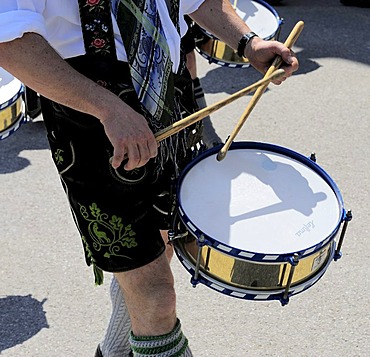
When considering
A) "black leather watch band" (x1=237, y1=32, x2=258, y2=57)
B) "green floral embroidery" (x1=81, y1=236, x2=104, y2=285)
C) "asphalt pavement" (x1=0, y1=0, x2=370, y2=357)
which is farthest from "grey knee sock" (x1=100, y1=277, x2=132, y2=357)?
"black leather watch band" (x1=237, y1=32, x2=258, y2=57)

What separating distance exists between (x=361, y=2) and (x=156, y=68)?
349 cm

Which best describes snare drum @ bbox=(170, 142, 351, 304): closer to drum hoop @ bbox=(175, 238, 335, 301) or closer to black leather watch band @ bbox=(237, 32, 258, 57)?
drum hoop @ bbox=(175, 238, 335, 301)

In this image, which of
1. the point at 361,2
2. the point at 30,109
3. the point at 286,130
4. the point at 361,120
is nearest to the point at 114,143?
the point at 30,109

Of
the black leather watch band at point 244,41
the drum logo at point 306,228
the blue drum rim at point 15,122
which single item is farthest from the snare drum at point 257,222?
the blue drum rim at point 15,122

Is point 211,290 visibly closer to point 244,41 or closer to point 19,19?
point 244,41

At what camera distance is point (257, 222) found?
1.74 meters

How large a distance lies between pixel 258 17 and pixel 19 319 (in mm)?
1643

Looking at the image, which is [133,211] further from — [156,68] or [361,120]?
[361,120]

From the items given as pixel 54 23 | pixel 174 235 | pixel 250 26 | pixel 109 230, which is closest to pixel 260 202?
pixel 174 235

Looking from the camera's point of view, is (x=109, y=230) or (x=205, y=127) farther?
(x=205, y=127)

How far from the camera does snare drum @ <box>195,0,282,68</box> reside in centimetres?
308

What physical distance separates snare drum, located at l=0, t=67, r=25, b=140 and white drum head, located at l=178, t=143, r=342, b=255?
26.6 inches

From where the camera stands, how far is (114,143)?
149 cm

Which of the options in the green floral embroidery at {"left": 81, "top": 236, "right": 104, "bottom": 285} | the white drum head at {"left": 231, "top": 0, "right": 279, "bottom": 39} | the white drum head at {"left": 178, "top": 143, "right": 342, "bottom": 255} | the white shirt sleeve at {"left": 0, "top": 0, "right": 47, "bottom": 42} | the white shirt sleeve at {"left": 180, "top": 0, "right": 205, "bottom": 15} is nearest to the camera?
the white shirt sleeve at {"left": 0, "top": 0, "right": 47, "bottom": 42}
